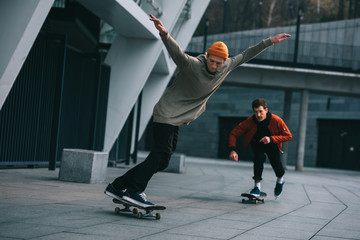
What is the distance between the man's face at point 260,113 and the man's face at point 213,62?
2.38 meters

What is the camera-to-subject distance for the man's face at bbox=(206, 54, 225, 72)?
17.1ft

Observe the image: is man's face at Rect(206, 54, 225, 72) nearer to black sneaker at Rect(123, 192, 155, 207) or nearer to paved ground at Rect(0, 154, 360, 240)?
black sneaker at Rect(123, 192, 155, 207)

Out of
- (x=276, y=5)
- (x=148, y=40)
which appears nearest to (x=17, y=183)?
(x=148, y=40)

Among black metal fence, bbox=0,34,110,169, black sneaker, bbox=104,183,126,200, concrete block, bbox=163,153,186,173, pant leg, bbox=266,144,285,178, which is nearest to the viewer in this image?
black sneaker, bbox=104,183,126,200

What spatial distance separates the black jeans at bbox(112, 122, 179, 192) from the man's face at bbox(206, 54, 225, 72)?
0.73 meters

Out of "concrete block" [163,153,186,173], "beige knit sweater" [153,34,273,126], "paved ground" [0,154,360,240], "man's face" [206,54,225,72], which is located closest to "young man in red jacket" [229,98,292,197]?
"paved ground" [0,154,360,240]

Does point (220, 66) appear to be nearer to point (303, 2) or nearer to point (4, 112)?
point (4, 112)

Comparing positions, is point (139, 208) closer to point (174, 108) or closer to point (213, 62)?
point (174, 108)

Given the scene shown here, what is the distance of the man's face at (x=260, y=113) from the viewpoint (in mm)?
7527

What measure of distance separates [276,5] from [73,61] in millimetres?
47718

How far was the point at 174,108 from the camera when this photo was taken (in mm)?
5297

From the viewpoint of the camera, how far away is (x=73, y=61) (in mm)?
12555

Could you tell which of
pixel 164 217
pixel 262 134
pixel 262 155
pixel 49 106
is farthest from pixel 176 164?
pixel 164 217

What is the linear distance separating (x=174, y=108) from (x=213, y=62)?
0.63 m
